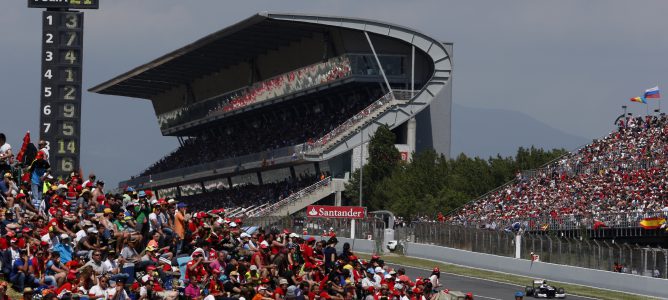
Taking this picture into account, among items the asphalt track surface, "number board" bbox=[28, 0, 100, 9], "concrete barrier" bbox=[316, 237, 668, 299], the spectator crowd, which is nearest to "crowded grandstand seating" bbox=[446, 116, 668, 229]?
"concrete barrier" bbox=[316, 237, 668, 299]

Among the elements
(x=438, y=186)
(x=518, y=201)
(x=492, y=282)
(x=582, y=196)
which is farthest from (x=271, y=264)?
(x=438, y=186)

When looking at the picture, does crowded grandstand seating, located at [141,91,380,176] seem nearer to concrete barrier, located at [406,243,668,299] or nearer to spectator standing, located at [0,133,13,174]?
concrete barrier, located at [406,243,668,299]

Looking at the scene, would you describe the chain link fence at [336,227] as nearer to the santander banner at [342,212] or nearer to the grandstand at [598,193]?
the santander banner at [342,212]

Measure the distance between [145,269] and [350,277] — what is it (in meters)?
A: 6.32

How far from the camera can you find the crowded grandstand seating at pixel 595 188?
2410 inches

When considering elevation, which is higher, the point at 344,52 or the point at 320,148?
Answer: the point at 344,52

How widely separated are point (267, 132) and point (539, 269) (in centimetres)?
5080

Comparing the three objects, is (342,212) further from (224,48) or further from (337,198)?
(224,48)

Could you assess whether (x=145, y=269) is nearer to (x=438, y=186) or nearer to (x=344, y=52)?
(x=438, y=186)

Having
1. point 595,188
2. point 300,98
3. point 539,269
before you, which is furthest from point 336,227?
point 300,98

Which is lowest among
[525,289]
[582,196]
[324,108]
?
[525,289]

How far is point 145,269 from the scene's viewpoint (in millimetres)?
27469

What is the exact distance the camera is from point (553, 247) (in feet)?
182

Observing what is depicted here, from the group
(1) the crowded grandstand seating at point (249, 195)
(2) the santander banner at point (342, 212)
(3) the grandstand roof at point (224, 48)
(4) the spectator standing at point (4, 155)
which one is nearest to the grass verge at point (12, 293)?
(4) the spectator standing at point (4, 155)
